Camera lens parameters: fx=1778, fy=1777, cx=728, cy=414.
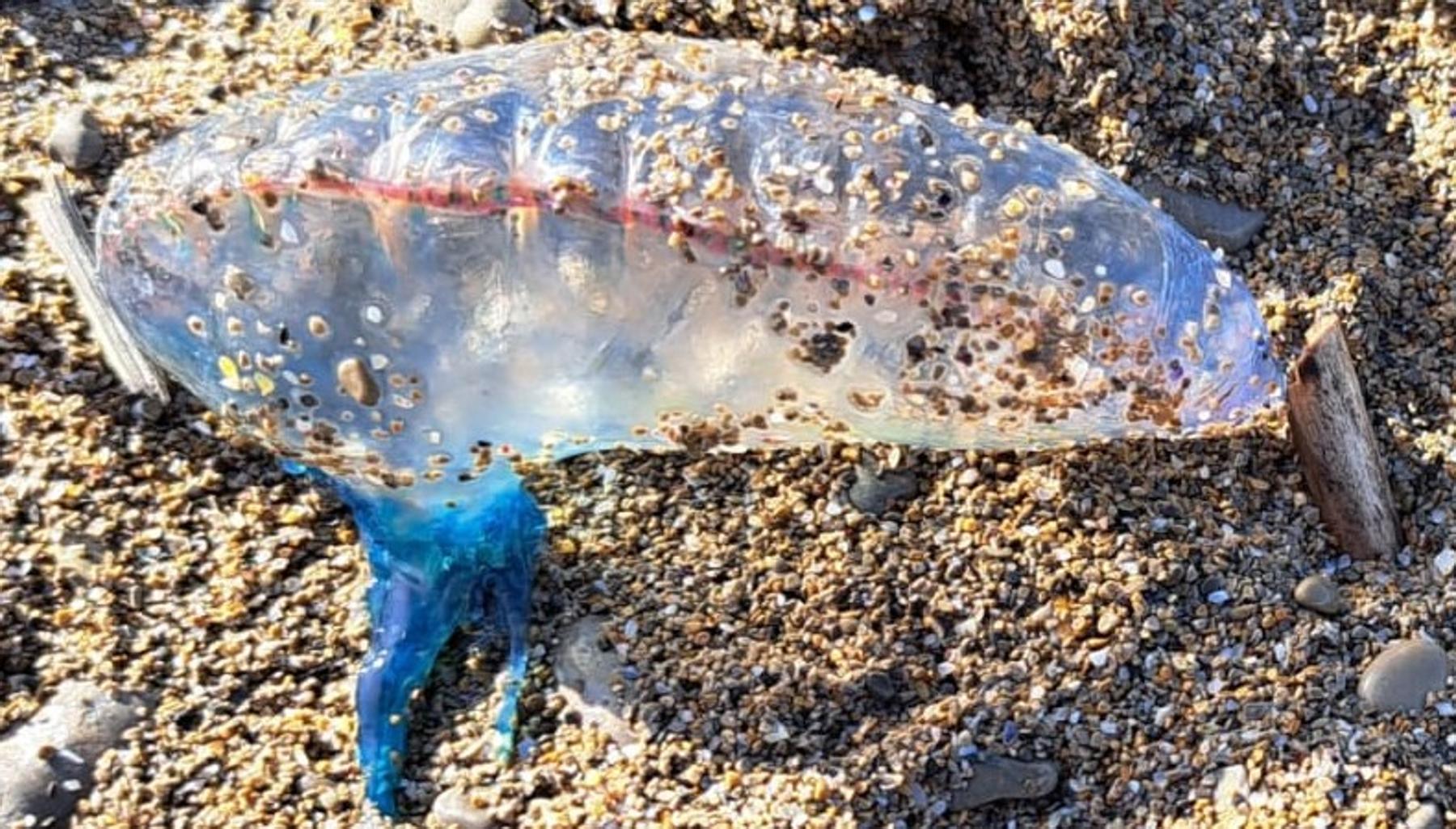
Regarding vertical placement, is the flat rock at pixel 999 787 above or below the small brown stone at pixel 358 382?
below

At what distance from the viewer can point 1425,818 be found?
87.4 inches

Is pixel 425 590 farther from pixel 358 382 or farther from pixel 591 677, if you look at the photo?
pixel 358 382

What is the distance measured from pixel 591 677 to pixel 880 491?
48cm

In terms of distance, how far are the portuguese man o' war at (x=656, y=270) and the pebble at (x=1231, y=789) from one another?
453 millimetres

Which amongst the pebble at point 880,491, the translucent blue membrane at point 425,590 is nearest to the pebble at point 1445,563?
→ the pebble at point 880,491

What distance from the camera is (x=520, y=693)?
94.1 inches

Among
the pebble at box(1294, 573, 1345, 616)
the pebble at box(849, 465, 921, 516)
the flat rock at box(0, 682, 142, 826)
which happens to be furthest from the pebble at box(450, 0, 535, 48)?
the pebble at box(1294, 573, 1345, 616)

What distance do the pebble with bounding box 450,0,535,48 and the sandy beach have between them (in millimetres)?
14

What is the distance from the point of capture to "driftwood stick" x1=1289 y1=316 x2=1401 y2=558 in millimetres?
2461

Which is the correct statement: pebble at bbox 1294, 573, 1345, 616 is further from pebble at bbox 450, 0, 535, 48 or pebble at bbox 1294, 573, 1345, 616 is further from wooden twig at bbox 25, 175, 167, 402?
wooden twig at bbox 25, 175, 167, 402

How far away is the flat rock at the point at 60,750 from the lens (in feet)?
7.47

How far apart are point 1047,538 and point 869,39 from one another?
2.76 feet

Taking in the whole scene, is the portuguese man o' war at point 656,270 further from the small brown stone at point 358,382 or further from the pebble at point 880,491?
the pebble at point 880,491

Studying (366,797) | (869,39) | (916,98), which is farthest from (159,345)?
(869,39)
